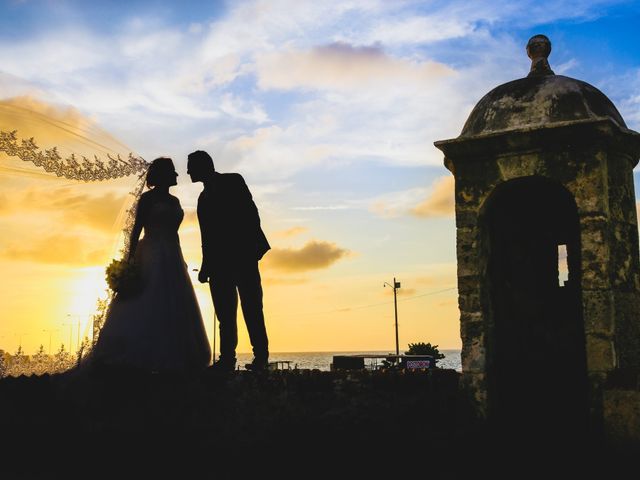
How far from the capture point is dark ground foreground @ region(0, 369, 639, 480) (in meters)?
6.79

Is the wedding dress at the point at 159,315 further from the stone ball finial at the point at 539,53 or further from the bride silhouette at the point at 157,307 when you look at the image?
the stone ball finial at the point at 539,53

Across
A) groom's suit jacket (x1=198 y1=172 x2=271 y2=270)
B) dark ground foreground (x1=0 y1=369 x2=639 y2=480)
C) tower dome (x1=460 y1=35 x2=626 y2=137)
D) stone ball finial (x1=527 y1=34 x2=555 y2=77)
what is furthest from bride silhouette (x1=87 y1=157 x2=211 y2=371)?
stone ball finial (x1=527 y1=34 x2=555 y2=77)

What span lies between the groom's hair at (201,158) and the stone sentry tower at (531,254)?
265 centimetres

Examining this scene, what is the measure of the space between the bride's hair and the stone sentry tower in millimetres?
3394

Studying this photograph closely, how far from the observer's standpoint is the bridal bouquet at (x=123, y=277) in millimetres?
9172

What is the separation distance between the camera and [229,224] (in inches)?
349

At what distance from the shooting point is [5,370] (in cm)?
1091

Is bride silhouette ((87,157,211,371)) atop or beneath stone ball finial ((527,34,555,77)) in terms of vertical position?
beneath

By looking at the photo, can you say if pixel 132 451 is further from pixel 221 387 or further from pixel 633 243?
pixel 633 243

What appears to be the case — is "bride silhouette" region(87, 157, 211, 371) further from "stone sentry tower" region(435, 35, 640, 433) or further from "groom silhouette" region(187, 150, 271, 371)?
"stone sentry tower" region(435, 35, 640, 433)

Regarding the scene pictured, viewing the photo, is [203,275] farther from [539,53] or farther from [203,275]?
[539,53]

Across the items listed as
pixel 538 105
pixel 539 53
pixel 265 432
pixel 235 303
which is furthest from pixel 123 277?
pixel 539 53

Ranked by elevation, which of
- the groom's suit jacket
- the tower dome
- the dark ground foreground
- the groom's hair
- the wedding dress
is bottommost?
the dark ground foreground

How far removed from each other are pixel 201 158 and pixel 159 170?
897 millimetres
